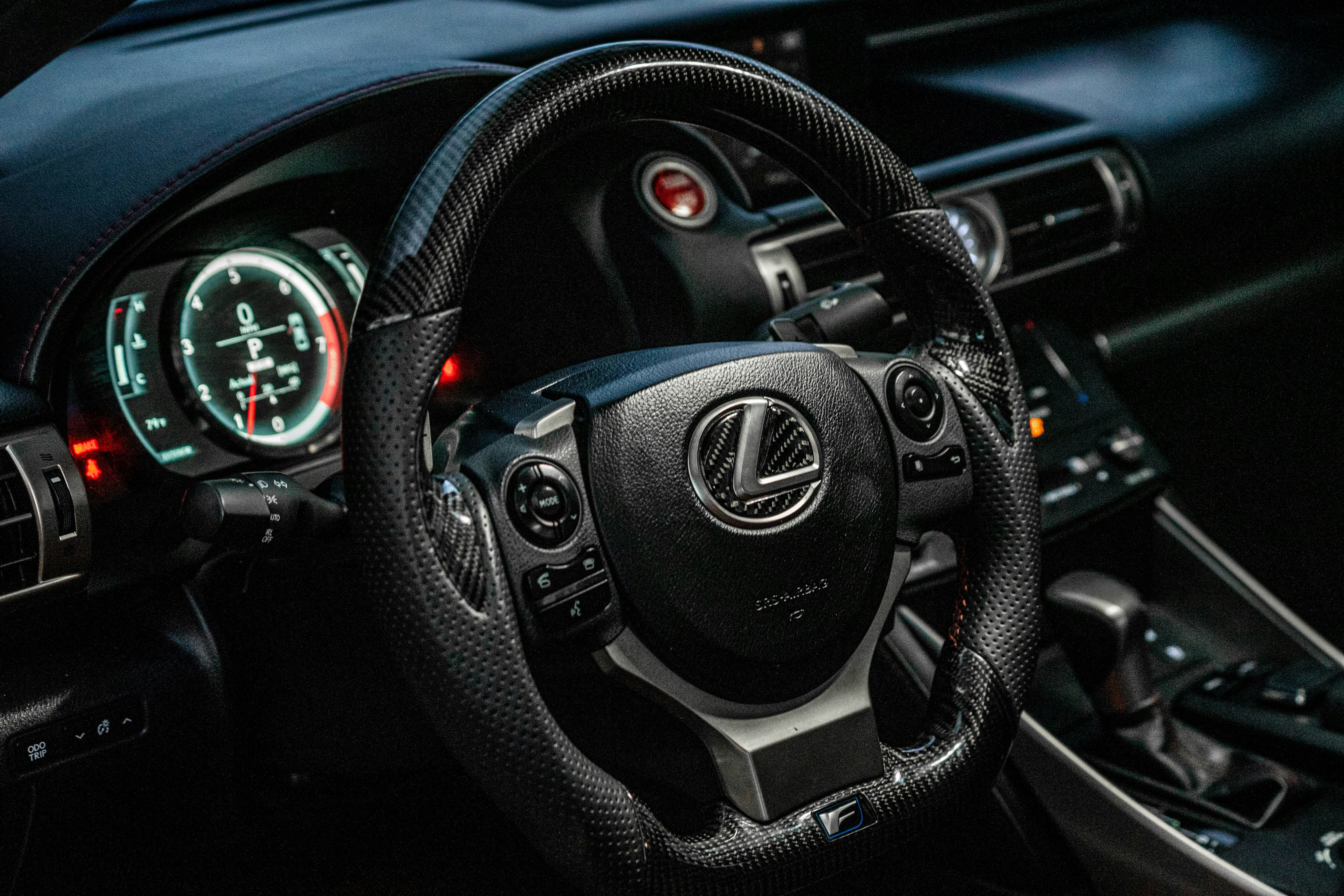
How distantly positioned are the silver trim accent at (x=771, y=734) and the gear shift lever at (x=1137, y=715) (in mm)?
735

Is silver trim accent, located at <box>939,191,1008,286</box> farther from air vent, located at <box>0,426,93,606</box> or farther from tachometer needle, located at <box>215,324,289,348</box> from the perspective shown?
air vent, located at <box>0,426,93,606</box>

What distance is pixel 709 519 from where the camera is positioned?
0.89 m

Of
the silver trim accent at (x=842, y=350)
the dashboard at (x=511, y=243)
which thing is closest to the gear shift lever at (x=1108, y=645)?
the dashboard at (x=511, y=243)

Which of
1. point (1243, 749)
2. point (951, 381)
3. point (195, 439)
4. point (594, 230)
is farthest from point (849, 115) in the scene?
point (1243, 749)

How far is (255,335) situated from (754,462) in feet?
2.04

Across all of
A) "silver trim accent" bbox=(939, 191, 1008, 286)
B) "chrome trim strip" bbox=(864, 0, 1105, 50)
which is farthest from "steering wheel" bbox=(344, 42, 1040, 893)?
"chrome trim strip" bbox=(864, 0, 1105, 50)

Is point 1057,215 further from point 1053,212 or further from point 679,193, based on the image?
point 679,193

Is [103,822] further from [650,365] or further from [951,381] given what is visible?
[951,381]

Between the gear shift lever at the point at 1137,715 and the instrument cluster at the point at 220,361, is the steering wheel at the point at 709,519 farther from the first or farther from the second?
the gear shift lever at the point at 1137,715

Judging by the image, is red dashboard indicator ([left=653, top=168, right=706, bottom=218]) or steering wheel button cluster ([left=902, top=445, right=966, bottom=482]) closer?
steering wheel button cluster ([left=902, top=445, right=966, bottom=482])

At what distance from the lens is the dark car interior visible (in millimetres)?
854

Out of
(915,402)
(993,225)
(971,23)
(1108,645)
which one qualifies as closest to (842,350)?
(915,402)

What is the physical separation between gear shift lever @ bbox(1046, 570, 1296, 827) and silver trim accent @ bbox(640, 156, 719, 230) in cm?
66

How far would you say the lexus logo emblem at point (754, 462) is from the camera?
900 millimetres
